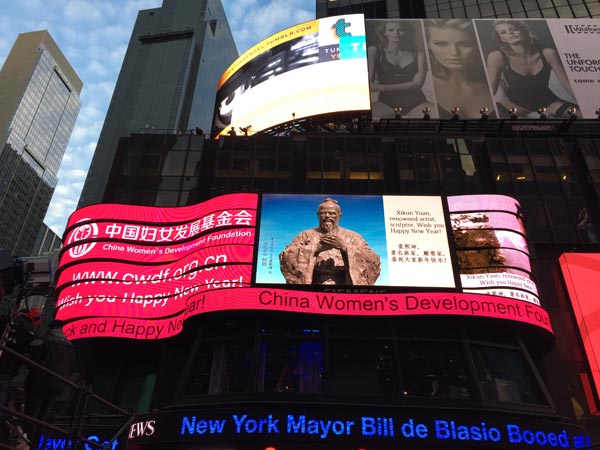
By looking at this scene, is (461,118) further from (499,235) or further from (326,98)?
(499,235)

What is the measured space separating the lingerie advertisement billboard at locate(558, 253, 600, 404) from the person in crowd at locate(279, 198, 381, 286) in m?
10.7

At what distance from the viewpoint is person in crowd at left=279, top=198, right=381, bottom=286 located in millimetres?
22953

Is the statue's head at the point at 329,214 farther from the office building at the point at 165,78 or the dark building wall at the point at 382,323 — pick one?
Answer: the office building at the point at 165,78

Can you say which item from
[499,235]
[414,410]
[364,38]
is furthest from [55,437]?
[364,38]

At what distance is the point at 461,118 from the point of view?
41.9 meters

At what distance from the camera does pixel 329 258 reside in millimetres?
23531

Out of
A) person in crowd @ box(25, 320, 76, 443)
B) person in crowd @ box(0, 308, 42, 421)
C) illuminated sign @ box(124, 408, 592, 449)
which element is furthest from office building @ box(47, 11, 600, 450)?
person in crowd @ box(0, 308, 42, 421)

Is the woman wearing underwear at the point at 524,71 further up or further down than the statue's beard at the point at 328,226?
further up

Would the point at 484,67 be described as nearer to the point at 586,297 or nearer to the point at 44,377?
the point at 586,297

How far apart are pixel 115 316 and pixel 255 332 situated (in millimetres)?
7765

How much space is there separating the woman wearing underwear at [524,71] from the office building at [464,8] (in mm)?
23007

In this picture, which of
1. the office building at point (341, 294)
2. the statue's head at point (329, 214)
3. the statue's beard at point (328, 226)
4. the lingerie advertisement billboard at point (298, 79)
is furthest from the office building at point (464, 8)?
the statue's beard at point (328, 226)

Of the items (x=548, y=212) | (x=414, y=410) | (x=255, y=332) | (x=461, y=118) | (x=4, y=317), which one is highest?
(x=461, y=118)

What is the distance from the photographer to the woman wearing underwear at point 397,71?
42.6 meters
